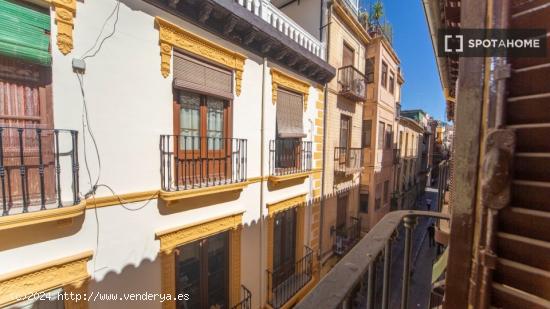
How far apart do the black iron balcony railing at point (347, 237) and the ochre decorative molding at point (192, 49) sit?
269 inches

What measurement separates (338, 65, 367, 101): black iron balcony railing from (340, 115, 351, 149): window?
2.79 ft

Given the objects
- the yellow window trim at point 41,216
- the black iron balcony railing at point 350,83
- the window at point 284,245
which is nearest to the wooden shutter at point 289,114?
the window at point 284,245

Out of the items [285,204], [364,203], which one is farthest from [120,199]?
[364,203]

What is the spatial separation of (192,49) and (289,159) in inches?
147

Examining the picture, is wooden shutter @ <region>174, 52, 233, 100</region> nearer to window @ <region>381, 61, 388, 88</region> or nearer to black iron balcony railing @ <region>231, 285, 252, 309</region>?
black iron balcony railing @ <region>231, 285, 252, 309</region>

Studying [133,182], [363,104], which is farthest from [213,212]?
[363,104]

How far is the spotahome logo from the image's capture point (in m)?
1.16

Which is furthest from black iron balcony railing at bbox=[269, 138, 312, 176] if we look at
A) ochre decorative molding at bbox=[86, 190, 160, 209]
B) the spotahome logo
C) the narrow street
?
the spotahome logo

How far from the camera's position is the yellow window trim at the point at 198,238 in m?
3.77

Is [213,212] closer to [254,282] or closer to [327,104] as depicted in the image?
[254,282]

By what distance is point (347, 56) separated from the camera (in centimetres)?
893

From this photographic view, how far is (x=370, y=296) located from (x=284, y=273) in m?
5.91

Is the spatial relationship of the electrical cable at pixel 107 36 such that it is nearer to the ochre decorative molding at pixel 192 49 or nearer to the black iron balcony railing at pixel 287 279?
the ochre decorative molding at pixel 192 49

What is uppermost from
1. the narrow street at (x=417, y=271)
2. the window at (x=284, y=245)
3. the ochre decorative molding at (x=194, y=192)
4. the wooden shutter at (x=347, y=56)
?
the wooden shutter at (x=347, y=56)
